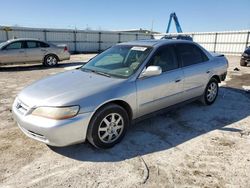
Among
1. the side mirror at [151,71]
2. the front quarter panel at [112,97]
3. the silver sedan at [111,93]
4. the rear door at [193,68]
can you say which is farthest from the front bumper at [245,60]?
the front quarter panel at [112,97]

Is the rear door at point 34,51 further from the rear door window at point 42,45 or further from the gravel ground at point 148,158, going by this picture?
the gravel ground at point 148,158

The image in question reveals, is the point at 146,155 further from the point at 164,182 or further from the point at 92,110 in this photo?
the point at 92,110

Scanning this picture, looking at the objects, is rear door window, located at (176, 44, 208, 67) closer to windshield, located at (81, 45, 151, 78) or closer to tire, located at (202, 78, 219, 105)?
tire, located at (202, 78, 219, 105)

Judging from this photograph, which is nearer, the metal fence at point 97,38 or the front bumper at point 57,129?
the front bumper at point 57,129

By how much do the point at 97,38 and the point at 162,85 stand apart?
2364 cm

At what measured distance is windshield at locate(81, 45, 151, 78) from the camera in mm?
3894

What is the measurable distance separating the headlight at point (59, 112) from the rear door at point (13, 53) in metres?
9.50

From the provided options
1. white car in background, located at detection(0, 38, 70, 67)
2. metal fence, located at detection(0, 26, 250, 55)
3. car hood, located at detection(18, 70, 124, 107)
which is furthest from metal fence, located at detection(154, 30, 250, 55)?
car hood, located at detection(18, 70, 124, 107)

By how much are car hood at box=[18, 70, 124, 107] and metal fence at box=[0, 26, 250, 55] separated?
19573 mm

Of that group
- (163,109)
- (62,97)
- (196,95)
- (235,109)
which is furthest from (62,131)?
(235,109)

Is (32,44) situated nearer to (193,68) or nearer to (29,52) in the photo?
(29,52)

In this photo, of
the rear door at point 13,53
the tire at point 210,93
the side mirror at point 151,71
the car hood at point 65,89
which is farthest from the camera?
the rear door at point 13,53

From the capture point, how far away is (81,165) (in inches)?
122

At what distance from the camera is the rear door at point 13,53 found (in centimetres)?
1111
